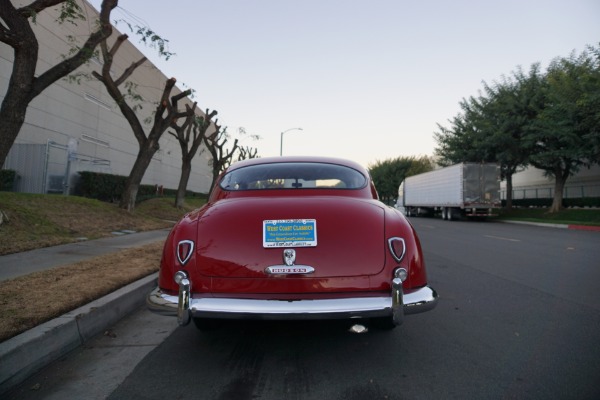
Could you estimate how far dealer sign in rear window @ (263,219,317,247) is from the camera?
2.84m

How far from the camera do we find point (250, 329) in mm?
3822

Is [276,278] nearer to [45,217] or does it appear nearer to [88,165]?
[45,217]

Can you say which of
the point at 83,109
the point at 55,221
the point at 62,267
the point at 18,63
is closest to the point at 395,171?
the point at 83,109

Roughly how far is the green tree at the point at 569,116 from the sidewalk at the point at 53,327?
66.4ft

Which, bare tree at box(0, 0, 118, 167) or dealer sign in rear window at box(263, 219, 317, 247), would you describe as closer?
dealer sign in rear window at box(263, 219, 317, 247)

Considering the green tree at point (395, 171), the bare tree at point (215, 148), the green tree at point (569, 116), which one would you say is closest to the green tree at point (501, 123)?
the green tree at point (569, 116)

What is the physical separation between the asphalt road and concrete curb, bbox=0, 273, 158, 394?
3.8 inches

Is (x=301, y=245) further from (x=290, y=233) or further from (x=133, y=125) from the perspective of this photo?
(x=133, y=125)

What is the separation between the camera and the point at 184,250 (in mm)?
2910

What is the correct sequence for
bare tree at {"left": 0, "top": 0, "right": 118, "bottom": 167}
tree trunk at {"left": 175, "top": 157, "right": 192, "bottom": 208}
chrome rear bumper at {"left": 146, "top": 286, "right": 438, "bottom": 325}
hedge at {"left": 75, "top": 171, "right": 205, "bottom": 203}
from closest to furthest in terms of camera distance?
chrome rear bumper at {"left": 146, "top": 286, "right": 438, "bottom": 325} → bare tree at {"left": 0, "top": 0, "right": 118, "bottom": 167} → hedge at {"left": 75, "top": 171, "right": 205, "bottom": 203} → tree trunk at {"left": 175, "top": 157, "right": 192, "bottom": 208}

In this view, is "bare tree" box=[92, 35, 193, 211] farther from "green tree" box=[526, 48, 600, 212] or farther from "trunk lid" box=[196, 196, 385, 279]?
"green tree" box=[526, 48, 600, 212]

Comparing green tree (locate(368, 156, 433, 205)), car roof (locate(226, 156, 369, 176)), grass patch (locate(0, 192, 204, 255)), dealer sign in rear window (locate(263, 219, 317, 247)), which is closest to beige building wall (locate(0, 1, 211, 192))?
grass patch (locate(0, 192, 204, 255))

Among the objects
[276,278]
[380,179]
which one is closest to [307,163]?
[276,278]

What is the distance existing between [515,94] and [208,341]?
29271 mm
